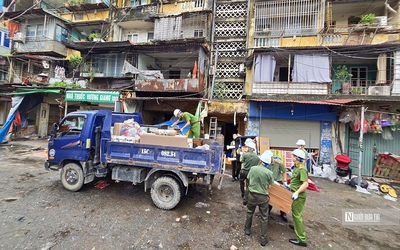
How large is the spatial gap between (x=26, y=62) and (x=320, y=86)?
21.8 metres

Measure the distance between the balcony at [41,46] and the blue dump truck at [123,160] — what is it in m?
12.8

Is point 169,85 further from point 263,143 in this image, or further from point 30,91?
point 30,91

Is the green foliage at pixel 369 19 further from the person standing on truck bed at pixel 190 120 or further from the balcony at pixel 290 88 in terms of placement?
the person standing on truck bed at pixel 190 120

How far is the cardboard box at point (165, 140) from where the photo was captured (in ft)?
13.5

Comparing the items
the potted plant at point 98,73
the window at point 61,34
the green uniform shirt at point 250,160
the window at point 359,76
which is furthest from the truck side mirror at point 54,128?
the window at point 359,76

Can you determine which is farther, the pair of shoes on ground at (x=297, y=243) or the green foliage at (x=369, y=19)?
the green foliage at (x=369, y=19)

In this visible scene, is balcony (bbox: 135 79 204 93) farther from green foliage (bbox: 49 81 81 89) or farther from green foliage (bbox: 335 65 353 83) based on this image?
green foliage (bbox: 335 65 353 83)

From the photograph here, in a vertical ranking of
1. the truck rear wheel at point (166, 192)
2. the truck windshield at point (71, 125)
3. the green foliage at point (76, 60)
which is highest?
the green foliage at point (76, 60)

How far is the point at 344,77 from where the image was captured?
906cm

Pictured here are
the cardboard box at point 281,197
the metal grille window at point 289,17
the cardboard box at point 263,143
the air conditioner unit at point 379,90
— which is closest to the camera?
the cardboard box at point 281,197

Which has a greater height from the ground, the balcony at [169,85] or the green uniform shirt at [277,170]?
the balcony at [169,85]

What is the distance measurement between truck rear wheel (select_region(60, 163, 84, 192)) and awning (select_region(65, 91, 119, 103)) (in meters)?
6.54

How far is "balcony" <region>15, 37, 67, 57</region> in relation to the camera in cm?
1339

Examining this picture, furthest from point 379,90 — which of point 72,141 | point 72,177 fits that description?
point 72,177
